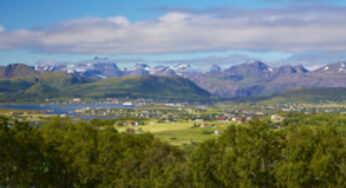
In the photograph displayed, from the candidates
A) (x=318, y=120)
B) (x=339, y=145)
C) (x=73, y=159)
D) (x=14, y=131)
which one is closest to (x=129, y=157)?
(x=73, y=159)

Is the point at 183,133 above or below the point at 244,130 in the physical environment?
below

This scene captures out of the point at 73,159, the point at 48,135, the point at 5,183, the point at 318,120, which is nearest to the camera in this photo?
the point at 5,183

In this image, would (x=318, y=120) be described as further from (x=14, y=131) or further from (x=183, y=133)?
(x=14, y=131)

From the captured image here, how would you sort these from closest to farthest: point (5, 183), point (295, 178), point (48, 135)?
point (295, 178) → point (5, 183) → point (48, 135)

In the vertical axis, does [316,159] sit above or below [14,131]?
below

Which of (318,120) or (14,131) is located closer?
(14,131)

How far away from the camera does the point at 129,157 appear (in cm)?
5675

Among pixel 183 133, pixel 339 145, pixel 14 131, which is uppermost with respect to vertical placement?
pixel 14 131

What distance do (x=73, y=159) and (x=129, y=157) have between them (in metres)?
8.12

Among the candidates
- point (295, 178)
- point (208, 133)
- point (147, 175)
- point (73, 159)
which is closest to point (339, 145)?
point (295, 178)

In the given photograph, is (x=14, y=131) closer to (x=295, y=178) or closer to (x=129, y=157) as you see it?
(x=129, y=157)

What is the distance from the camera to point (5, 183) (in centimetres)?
5350

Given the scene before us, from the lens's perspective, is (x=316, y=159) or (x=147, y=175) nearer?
(x=316, y=159)

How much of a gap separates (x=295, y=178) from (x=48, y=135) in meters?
40.4
